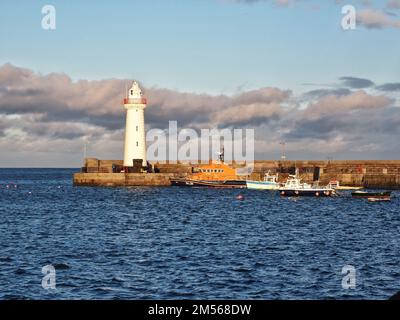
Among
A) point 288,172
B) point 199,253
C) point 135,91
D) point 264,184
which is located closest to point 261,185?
point 264,184

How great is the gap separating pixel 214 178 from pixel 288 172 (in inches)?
625

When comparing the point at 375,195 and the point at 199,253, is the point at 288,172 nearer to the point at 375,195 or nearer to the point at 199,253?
the point at 375,195

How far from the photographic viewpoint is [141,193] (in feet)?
319

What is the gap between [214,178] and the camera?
389 ft

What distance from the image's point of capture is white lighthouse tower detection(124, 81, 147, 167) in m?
104

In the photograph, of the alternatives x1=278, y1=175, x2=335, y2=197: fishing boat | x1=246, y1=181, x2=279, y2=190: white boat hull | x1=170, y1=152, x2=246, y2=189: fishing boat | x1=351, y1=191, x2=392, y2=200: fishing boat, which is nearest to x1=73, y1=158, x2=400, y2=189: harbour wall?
x1=170, y1=152, x2=246, y2=189: fishing boat

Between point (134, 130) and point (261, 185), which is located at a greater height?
point (134, 130)

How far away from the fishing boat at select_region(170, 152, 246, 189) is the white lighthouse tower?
1420 centimetres

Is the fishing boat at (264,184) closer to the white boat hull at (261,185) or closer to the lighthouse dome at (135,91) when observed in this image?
the white boat hull at (261,185)
